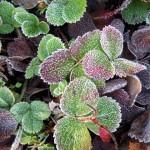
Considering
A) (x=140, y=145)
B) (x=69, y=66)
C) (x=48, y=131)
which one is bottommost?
(x=140, y=145)

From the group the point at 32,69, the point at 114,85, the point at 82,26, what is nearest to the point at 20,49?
the point at 32,69

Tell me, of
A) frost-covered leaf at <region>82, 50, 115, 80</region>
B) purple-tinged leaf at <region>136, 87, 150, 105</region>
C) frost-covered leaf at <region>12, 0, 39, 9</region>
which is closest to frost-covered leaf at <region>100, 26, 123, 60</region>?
frost-covered leaf at <region>82, 50, 115, 80</region>

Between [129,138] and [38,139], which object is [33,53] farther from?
[129,138]

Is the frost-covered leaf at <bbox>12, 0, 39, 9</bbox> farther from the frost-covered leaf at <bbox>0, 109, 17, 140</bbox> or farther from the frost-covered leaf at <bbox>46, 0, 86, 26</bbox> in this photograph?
the frost-covered leaf at <bbox>0, 109, 17, 140</bbox>

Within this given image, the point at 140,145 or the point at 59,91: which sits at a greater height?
the point at 59,91

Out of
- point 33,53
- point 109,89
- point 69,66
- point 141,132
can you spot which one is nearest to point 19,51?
point 33,53

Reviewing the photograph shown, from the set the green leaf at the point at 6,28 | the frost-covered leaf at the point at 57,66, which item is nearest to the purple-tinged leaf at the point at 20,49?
the green leaf at the point at 6,28

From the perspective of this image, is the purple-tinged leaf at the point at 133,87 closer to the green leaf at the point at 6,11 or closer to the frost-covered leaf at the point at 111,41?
the frost-covered leaf at the point at 111,41
